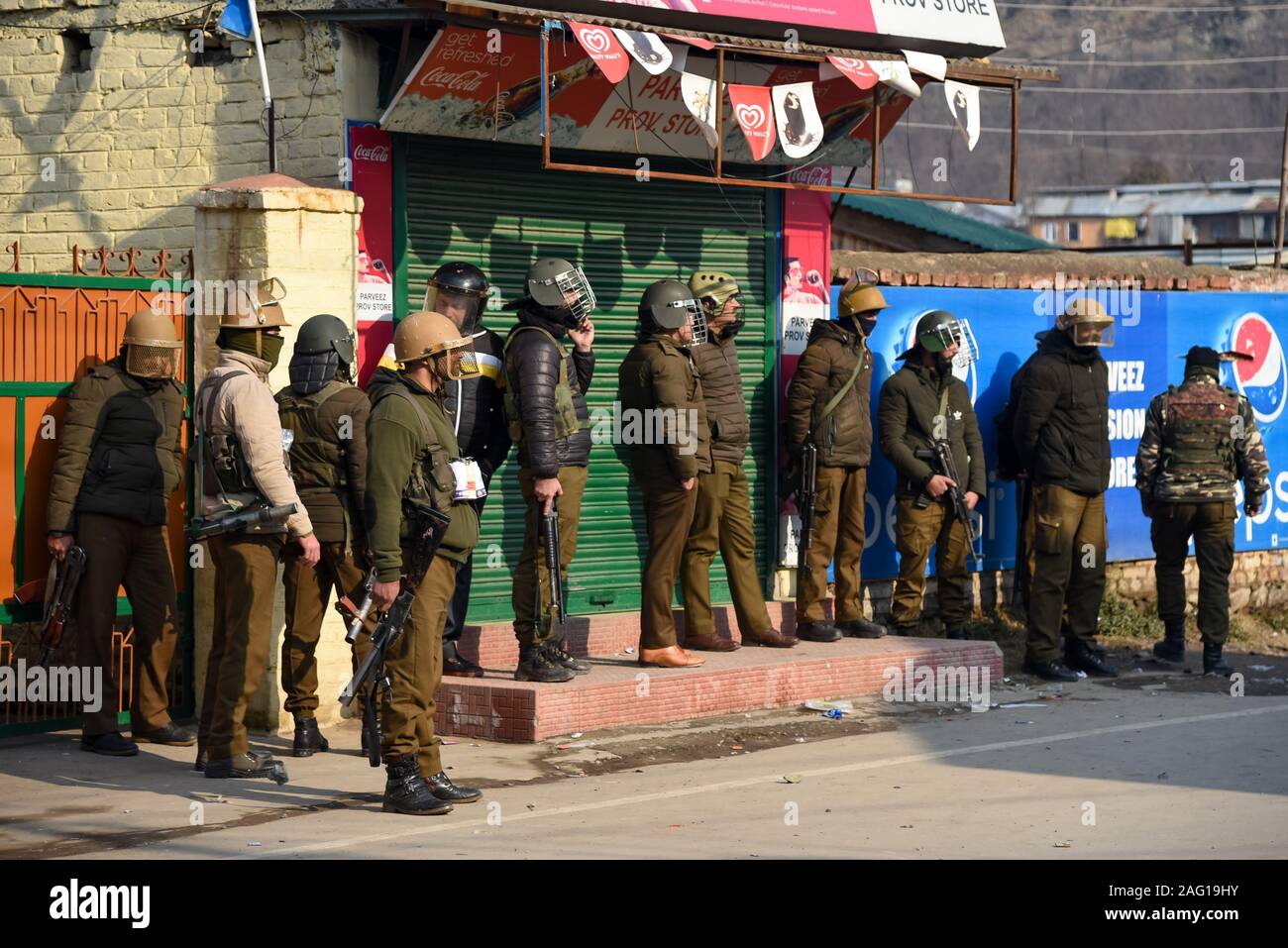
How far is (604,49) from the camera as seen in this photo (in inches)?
415

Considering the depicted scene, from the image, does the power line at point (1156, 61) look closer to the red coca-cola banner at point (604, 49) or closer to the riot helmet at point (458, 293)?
the red coca-cola banner at point (604, 49)

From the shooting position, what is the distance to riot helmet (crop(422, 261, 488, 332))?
980cm

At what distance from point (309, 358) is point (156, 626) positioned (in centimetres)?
162

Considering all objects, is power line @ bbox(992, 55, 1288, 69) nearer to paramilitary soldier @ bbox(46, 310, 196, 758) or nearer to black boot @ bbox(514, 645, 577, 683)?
black boot @ bbox(514, 645, 577, 683)

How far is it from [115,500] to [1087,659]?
650 cm

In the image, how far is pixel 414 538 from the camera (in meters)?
7.62

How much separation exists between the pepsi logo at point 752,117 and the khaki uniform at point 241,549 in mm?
4386

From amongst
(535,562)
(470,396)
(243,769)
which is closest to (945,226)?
(470,396)

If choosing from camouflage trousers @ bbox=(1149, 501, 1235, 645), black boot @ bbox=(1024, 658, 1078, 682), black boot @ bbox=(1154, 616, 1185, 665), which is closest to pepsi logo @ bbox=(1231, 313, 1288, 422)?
camouflage trousers @ bbox=(1149, 501, 1235, 645)

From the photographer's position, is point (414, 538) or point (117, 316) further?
point (117, 316)

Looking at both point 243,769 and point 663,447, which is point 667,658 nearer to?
point 663,447

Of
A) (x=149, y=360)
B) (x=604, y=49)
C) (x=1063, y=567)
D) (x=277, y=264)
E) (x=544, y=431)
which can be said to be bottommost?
(x=1063, y=567)

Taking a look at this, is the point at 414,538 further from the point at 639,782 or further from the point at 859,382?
the point at 859,382
